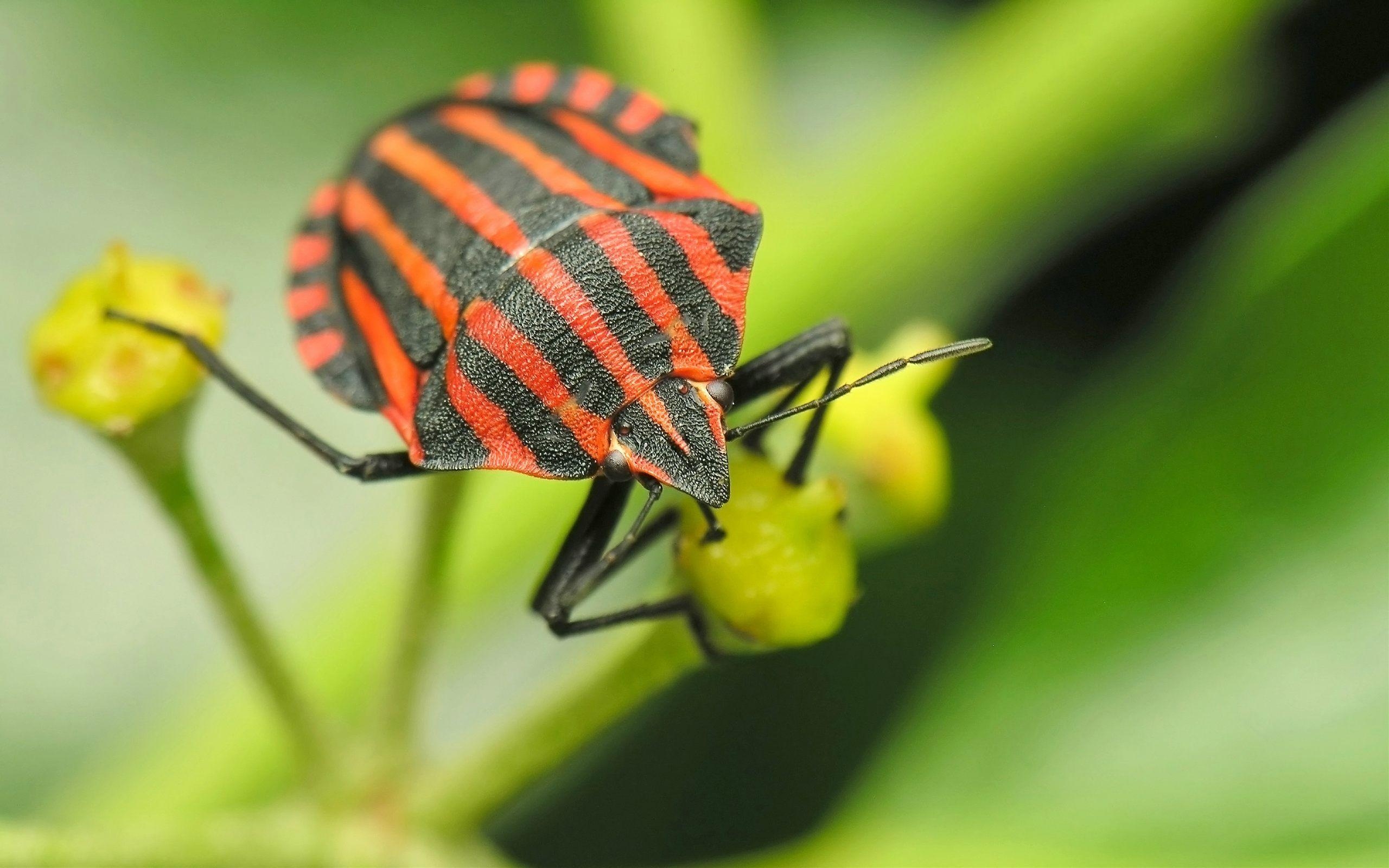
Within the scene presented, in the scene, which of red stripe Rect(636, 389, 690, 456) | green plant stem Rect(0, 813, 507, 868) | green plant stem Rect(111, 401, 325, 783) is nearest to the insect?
red stripe Rect(636, 389, 690, 456)

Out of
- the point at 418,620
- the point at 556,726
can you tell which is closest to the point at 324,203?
the point at 418,620

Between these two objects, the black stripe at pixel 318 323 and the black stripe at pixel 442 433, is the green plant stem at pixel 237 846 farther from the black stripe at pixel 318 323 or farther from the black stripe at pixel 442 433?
the black stripe at pixel 318 323

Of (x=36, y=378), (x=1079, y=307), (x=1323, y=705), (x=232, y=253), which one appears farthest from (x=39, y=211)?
(x=1323, y=705)

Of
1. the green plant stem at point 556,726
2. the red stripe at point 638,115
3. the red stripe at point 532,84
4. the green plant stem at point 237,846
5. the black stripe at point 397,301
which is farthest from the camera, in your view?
the red stripe at point 532,84

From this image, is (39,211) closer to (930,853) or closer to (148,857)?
(148,857)

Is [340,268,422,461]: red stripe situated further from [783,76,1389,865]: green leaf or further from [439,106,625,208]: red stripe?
[783,76,1389,865]: green leaf

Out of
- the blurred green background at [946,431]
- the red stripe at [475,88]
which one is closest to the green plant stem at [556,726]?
the blurred green background at [946,431]

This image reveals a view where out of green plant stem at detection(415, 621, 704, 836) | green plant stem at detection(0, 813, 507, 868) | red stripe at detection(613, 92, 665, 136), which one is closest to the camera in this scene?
green plant stem at detection(0, 813, 507, 868)
